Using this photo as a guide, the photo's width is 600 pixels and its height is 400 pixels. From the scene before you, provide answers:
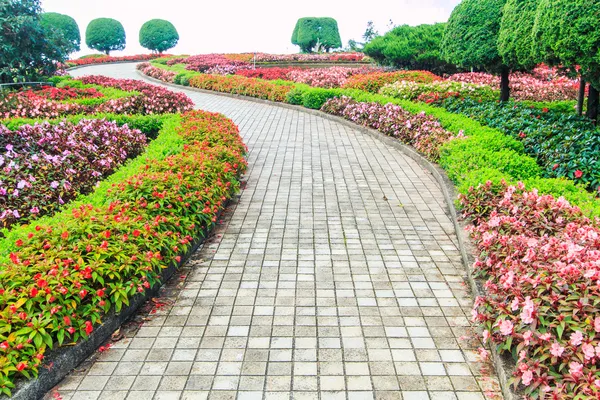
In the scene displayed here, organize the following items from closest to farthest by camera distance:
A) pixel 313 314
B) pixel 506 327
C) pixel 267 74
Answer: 1. pixel 506 327
2. pixel 313 314
3. pixel 267 74

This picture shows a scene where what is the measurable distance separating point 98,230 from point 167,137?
4080mm

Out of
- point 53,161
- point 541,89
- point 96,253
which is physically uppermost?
point 541,89

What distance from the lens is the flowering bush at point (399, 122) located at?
357 inches

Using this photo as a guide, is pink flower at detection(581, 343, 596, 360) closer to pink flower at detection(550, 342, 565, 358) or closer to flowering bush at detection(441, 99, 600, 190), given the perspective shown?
pink flower at detection(550, 342, 565, 358)

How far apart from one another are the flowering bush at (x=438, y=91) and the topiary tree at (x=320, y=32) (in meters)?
30.6

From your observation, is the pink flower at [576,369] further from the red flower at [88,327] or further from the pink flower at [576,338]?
the red flower at [88,327]

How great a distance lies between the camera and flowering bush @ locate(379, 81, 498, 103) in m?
12.8

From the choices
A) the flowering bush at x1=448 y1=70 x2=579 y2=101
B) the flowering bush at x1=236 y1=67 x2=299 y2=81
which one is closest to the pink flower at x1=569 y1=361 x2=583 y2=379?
the flowering bush at x1=448 y1=70 x2=579 y2=101

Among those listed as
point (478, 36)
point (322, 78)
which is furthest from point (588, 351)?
point (322, 78)

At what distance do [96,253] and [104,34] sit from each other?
49.8m

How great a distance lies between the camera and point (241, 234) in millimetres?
5844

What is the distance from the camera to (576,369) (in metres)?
2.71

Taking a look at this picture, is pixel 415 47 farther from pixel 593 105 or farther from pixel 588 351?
pixel 588 351

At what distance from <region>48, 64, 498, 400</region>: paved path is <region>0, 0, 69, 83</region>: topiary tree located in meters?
12.8
